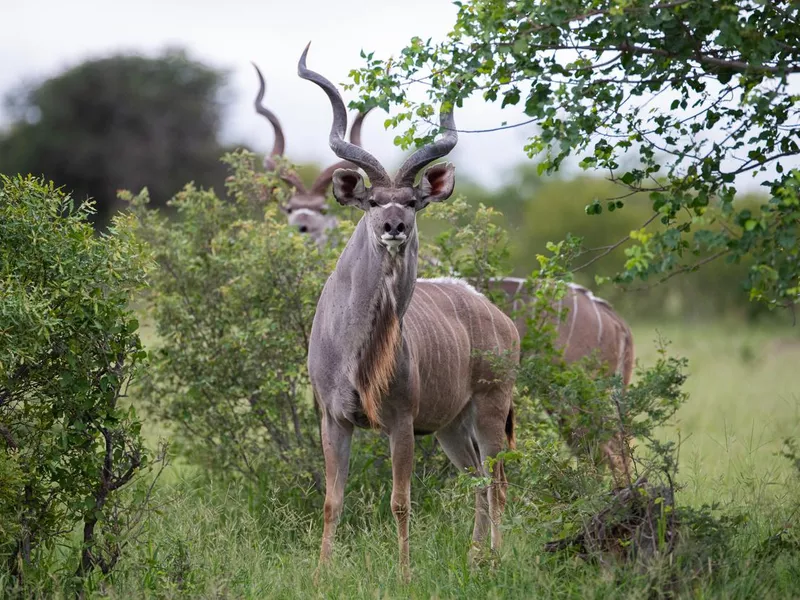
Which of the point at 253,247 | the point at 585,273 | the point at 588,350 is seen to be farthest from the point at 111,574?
the point at 585,273

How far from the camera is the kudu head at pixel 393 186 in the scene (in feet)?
12.9

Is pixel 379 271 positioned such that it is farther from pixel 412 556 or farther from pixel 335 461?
pixel 412 556

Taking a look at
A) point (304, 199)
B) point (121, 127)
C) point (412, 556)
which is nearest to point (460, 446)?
point (412, 556)

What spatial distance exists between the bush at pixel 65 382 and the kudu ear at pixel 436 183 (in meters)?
1.13

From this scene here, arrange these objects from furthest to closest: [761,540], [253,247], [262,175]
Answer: [262,175] < [253,247] < [761,540]

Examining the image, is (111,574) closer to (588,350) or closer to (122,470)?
(122,470)

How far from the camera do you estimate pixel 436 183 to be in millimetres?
4215

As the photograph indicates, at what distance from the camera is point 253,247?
16.6ft

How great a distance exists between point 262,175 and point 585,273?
16.9 m

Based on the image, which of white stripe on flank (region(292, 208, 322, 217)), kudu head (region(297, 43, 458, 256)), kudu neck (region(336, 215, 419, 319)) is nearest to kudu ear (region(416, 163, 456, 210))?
kudu head (region(297, 43, 458, 256))

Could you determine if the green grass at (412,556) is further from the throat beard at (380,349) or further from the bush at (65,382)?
the throat beard at (380,349)

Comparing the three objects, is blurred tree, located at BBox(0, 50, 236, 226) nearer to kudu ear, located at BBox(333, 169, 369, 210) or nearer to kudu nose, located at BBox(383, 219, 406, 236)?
kudu ear, located at BBox(333, 169, 369, 210)

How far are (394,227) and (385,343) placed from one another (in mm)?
469

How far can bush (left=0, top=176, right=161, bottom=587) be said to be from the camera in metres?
3.37
